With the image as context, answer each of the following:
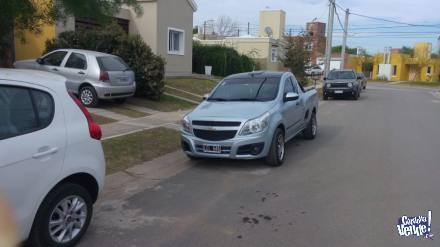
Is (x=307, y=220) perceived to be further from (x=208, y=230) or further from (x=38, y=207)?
(x=38, y=207)

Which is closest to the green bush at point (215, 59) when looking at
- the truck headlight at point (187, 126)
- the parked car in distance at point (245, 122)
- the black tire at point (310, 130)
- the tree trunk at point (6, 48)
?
the black tire at point (310, 130)

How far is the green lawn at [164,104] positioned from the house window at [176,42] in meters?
7.72

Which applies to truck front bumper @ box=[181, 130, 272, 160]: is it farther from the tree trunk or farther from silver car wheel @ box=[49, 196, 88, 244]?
the tree trunk

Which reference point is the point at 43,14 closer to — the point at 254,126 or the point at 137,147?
the point at 137,147

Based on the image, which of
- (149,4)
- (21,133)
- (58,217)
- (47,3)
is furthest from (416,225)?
(149,4)

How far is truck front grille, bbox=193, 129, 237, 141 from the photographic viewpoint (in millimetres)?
7762

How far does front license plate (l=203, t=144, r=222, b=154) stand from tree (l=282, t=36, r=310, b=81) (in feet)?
83.9

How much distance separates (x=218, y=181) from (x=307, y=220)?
211 cm

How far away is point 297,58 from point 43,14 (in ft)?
84.0

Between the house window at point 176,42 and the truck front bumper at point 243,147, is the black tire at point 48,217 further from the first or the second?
the house window at point 176,42

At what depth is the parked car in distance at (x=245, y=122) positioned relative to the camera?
25.4 feet

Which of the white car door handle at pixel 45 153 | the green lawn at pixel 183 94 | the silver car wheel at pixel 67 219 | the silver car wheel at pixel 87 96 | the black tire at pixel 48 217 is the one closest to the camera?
the white car door handle at pixel 45 153

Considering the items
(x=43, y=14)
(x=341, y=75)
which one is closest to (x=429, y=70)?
(x=341, y=75)

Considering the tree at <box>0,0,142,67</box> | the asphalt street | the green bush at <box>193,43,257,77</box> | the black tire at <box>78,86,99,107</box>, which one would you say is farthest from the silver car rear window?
the green bush at <box>193,43,257,77</box>
